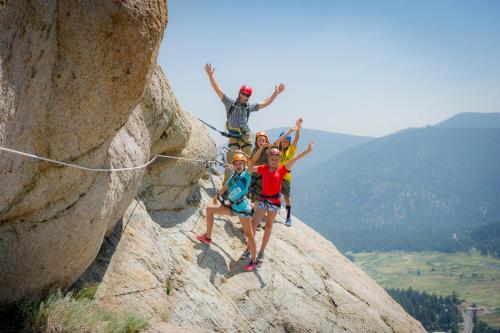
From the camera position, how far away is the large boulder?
5262mm

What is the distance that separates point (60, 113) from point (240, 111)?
30.9 feet

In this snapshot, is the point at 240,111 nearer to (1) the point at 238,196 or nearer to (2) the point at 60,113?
(1) the point at 238,196

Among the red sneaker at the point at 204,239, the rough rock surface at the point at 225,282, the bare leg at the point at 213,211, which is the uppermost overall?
the bare leg at the point at 213,211

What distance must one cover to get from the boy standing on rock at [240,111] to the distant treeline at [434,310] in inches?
6834

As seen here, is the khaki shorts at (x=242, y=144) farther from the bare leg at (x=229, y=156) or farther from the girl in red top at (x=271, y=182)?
the girl in red top at (x=271, y=182)

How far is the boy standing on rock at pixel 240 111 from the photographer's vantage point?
48.6 feet

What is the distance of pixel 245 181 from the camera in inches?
481

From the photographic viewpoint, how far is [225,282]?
12.3 meters

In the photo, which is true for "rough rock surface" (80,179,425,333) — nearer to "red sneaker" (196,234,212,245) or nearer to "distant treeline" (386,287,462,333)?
"red sneaker" (196,234,212,245)

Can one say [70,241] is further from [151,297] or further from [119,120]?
[151,297]

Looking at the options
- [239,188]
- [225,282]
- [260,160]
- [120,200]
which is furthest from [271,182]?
[120,200]

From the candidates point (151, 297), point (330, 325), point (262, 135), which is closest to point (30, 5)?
point (151, 297)

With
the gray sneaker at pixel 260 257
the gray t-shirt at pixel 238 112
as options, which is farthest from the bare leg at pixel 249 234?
the gray t-shirt at pixel 238 112

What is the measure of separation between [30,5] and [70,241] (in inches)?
169
